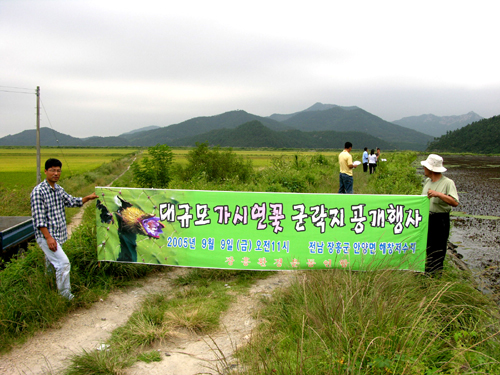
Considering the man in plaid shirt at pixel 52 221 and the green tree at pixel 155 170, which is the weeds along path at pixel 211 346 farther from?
the green tree at pixel 155 170

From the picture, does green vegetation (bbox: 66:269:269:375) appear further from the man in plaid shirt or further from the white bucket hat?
the white bucket hat

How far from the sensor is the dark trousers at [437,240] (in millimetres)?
4133

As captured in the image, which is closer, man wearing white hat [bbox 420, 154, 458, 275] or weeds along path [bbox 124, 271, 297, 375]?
weeds along path [bbox 124, 271, 297, 375]

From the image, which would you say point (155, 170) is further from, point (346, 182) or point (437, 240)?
point (437, 240)

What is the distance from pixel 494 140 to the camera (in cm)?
7350

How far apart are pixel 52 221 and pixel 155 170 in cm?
599

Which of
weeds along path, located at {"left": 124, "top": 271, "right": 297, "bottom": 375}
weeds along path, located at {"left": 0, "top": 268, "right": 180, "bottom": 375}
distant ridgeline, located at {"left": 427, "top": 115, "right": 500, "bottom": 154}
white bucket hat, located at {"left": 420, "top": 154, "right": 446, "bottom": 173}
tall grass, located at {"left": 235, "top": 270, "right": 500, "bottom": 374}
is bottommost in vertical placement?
weeds along path, located at {"left": 0, "top": 268, "right": 180, "bottom": 375}

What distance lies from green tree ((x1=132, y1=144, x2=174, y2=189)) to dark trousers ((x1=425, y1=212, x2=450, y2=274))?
284 inches

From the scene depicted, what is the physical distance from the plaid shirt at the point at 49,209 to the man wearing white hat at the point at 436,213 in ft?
14.7

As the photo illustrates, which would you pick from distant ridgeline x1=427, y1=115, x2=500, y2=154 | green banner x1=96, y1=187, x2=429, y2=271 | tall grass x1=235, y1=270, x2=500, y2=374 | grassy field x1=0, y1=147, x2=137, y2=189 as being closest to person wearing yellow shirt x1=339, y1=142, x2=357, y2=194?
green banner x1=96, y1=187, x2=429, y2=271

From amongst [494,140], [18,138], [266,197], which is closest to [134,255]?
[266,197]

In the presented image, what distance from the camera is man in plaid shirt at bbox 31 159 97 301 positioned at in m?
3.70

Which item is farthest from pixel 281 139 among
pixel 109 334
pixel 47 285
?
pixel 109 334

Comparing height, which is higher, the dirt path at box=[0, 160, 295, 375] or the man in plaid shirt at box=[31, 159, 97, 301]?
the man in plaid shirt at box=[31, 159, 97, 301]
